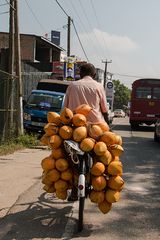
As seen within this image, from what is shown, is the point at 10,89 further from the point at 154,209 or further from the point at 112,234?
the point at 112,234

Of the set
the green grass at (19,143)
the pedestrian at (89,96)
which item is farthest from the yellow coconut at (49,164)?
the green grass at (19,143)

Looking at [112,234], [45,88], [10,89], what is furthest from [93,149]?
[45,88]

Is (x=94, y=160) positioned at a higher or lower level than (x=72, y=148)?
lower

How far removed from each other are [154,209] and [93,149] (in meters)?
1.83

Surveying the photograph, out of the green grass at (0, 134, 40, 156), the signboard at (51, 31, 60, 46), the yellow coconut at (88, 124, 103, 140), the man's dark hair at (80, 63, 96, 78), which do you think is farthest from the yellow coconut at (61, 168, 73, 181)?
the signboard at (51, 31, 60, 46)

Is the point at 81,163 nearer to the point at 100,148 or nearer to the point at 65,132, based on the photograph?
the point at 100,148

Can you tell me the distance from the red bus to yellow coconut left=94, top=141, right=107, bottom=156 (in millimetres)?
24224

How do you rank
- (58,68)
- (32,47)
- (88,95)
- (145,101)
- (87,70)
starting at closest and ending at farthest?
(88,95), (87,70), (145,101), (58,68), (32,47)

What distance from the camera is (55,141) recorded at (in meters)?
5.91

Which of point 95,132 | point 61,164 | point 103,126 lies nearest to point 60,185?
point 61,164

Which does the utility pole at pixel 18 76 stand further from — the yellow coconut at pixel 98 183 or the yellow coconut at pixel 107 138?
the yellow coconut at pixel 98 183

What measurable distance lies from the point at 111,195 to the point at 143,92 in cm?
2482

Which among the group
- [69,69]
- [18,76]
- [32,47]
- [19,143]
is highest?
[32,47]

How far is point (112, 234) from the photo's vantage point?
5785 millimetres
